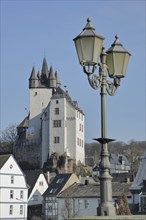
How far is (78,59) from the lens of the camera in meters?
9.73

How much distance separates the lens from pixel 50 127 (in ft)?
320

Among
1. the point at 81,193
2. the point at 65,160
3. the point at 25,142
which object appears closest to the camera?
the point at 81,193

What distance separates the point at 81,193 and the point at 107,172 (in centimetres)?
5908

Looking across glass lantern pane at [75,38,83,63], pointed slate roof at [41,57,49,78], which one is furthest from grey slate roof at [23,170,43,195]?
glass lantern pane at [75,38,83,63]

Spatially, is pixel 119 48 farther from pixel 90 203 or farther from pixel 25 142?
pixel 25 142

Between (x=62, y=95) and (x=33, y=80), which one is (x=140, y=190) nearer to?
(x=62, y=95)

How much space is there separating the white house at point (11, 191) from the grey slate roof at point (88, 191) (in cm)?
696

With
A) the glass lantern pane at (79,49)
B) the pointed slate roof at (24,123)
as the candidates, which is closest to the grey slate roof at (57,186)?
the pointed slate roof at (24,123)

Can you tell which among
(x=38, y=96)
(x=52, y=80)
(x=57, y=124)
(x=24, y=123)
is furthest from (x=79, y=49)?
(x=24, y=123)

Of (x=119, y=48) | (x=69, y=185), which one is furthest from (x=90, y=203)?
(x=119, y=48)

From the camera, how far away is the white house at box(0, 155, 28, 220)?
61.6m

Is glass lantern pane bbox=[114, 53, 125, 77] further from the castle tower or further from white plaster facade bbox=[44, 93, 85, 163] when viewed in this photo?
the castle tower

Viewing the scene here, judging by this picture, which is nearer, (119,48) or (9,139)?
(119,48)

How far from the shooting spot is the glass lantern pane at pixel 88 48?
9523 mm
